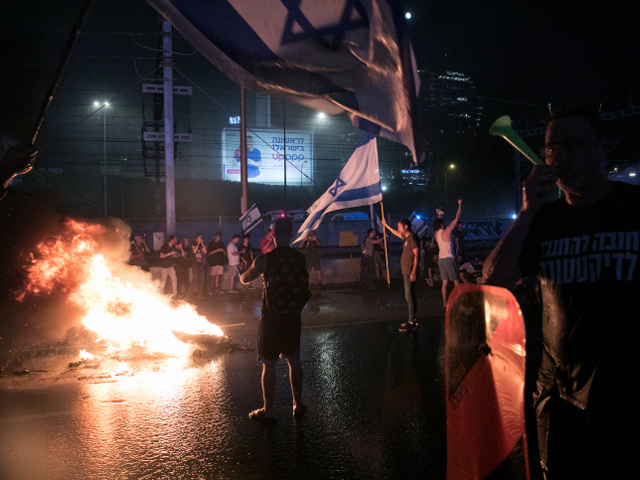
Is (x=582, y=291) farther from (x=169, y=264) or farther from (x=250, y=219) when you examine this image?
(x=250, y=219)

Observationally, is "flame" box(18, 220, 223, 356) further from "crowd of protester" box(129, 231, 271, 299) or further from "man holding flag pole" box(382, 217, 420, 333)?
"crowd of protester" box(129, 231, 271, 299)

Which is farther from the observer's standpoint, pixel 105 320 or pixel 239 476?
pixel 105 320

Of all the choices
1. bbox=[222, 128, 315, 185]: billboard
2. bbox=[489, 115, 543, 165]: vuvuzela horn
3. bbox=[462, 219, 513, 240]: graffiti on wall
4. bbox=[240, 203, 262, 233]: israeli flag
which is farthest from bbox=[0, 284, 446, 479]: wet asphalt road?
bbox=[222, 128, 315, 185]: billboard

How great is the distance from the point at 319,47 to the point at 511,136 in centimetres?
Result: 137

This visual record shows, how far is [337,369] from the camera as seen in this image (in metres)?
6.50

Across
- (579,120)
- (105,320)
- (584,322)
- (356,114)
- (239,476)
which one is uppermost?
(356,114)

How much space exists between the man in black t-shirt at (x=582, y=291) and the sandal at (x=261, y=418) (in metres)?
3.14

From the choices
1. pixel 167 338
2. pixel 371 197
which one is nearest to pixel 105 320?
pixel 167 338

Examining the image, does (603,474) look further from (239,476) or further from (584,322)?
(239,476)

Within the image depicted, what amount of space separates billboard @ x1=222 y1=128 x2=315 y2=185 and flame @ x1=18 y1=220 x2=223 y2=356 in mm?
A: 33466

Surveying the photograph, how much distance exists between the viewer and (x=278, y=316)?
4730 mm

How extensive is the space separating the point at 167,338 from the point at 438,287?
10.0 metres

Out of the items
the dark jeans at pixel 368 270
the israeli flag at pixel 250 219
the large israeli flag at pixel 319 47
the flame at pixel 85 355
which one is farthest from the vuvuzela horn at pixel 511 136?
the israeli flag at pixel 250 219

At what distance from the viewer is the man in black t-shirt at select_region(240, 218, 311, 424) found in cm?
473
